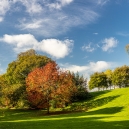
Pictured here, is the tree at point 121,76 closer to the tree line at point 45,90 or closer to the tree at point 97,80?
the tree at point 97,80

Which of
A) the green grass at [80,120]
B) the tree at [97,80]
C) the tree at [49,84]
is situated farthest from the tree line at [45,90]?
the tree at [97,80]

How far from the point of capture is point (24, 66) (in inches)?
2692

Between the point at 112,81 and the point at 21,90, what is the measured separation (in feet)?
202

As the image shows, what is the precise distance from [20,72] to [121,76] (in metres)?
56.8

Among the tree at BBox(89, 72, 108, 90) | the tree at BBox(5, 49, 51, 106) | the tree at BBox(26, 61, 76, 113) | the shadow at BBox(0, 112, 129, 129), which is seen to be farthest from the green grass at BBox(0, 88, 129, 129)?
the tree at BBox(89, 72, 108, 90)

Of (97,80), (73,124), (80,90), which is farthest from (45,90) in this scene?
(97,80)

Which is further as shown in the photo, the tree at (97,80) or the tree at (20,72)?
the tree at (97,80)

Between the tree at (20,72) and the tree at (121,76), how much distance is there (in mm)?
49480

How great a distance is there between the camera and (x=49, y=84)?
4919 centimetres

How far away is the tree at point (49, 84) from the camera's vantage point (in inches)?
1938

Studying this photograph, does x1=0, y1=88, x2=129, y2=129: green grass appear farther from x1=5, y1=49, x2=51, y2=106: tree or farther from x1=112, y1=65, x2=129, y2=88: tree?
x1=112, y1=65, x2=129, y2=88: tree

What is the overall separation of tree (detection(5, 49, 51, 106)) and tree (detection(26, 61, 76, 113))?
9457 millimetres

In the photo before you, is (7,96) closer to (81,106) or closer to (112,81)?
(81,106)

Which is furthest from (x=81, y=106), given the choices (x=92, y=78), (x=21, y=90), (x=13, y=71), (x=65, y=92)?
(x=92, y=78)
